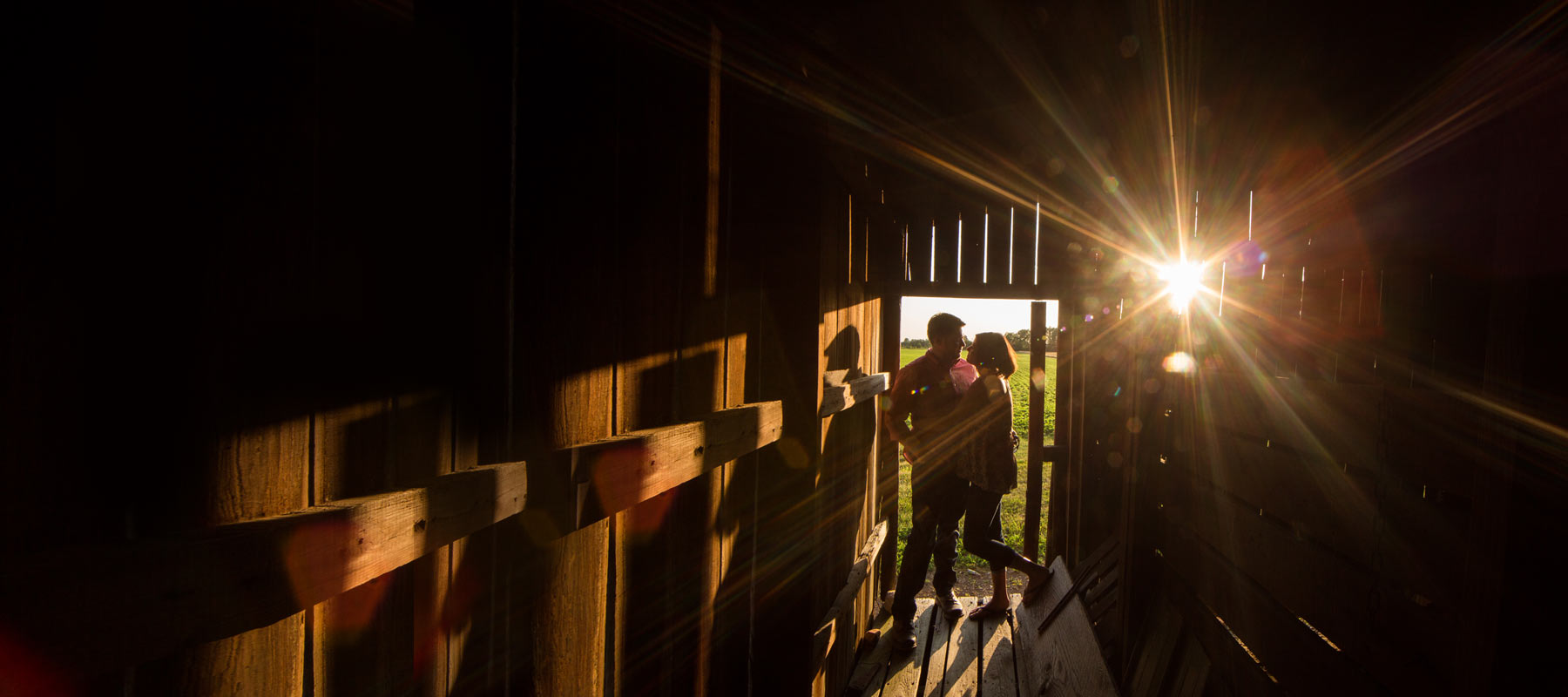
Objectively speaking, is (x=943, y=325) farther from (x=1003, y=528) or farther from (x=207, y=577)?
(x=1003, y=528)

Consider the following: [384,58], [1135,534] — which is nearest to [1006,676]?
[1135,534]

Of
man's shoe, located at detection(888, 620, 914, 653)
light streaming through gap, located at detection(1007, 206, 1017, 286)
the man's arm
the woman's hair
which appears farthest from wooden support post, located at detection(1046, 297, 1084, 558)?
man's shoe, located at detection(888, 620, 914, 653)

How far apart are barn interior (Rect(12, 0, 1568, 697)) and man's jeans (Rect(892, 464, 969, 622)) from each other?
27 cm

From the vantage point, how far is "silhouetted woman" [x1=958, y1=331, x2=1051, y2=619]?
419 cm

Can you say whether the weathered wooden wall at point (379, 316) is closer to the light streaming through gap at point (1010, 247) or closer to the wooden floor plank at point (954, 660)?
the wooden floor plank at point (954, 660)

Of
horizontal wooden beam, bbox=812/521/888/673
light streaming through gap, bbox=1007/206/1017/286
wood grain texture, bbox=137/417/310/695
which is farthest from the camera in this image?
light streaming through gap, bbox=1007/206/1017/286

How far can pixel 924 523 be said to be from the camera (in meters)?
4.29

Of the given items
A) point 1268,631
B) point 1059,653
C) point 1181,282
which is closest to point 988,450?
point 1059,653

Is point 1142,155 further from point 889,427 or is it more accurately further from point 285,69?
point 285,69

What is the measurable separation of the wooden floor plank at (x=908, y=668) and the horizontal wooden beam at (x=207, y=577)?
3652 mm

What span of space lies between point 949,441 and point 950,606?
1379mm

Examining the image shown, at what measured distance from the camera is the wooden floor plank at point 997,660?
374cm

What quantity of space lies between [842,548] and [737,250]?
214 centimetres

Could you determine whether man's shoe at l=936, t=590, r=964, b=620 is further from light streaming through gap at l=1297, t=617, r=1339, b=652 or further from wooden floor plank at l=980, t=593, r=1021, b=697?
light streaming through gap at l=1297, t=617, r=1339, b=652
